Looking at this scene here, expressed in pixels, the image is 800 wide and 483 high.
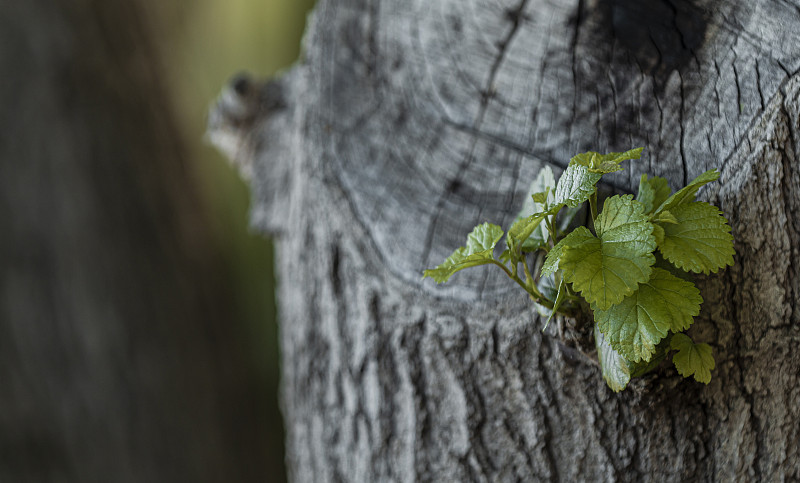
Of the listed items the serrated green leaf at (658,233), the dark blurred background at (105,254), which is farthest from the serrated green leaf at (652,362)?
the dark blurred background at (105,254)

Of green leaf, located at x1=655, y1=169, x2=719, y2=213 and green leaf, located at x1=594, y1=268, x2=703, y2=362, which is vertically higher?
green leaf, located at x1=655, y1=169, x2=719, y2=213

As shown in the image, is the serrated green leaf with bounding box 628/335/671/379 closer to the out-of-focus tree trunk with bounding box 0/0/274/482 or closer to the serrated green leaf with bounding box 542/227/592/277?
the serrated green leaf with bounding box 542/227/592/277

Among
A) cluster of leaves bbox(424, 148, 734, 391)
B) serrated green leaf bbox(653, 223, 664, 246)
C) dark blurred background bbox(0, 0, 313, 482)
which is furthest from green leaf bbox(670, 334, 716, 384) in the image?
dark blurred background bbox(0, 0, 313, 482)

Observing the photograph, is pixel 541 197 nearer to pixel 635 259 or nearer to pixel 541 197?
pixel 541 197

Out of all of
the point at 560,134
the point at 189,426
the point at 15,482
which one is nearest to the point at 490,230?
the point at 560,134

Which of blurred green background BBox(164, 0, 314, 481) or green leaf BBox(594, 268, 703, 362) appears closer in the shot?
green leaf BBox(594, 268, 703, 362)

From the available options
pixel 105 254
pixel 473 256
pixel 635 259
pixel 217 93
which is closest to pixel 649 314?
pixel 635 259

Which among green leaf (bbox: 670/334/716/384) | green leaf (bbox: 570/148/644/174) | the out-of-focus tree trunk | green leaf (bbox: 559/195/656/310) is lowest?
green leaf (bbox: 670/334/716/384)
